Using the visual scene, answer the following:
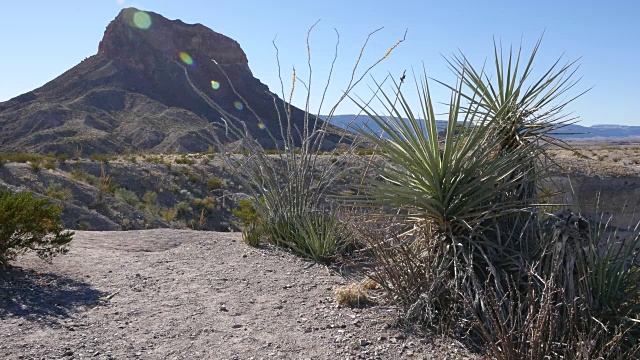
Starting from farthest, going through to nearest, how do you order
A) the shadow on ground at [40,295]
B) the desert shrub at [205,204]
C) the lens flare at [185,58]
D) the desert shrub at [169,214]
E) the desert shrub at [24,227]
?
the lens flare at [185,58] → the desert shrub at [205,204] → the desert shrub at [169,214] → the desert shrub at [24,227] → the shadow on ground at [40,295]

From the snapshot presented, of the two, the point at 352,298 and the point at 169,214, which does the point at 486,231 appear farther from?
the point at 169,214

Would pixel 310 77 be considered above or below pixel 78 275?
above

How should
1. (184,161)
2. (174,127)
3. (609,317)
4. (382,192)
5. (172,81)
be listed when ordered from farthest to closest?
(172,81)
(174,127)
(184,161)
(382,192)
(609,317)

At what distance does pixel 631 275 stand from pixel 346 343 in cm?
247

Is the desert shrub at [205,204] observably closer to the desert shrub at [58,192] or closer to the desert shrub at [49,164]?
the desert shrub at [58,192]

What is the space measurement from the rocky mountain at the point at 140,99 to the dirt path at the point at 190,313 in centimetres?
2572

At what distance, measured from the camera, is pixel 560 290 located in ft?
13.6

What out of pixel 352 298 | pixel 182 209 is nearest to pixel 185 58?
pixel 182 209

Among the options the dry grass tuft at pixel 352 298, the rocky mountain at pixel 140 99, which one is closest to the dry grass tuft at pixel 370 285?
the dry grass tuft at pixel 352 298

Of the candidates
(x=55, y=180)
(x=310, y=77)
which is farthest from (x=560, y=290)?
(x=55, y=180)

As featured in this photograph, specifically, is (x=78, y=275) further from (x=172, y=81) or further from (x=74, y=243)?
(x=172, y=81)

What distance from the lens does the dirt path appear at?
4383mm

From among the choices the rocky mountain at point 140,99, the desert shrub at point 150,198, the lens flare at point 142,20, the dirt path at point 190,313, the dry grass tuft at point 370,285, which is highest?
the lens flare at point 142,20

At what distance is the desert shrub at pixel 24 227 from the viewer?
244 inches
